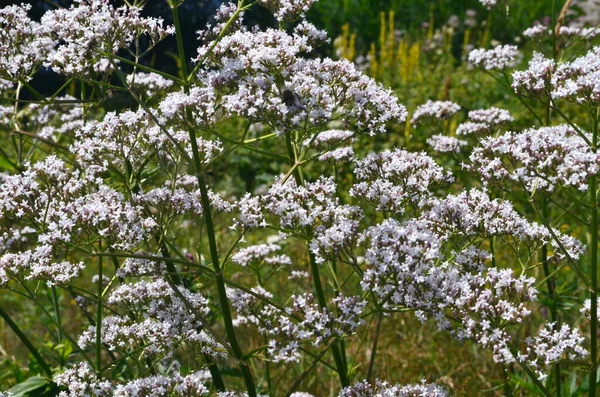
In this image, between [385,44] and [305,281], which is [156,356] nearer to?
[305,281]

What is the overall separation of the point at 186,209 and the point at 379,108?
1.26 m

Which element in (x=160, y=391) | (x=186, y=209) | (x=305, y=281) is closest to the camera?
(x=160, y=391)

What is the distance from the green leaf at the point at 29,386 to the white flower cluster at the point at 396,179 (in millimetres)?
2514

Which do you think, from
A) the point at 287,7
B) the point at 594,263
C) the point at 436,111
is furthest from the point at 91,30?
the point at 436,111

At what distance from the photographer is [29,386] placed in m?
5.04

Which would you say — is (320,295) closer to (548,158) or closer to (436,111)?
(548,158)

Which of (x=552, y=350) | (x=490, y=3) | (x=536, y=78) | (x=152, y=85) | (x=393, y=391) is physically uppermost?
(x=490, y=3)

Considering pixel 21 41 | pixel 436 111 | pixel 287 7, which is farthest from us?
pixel 436 111

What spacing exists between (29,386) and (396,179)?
2.81 m

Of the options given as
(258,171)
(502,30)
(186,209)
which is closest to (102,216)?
(186,209)

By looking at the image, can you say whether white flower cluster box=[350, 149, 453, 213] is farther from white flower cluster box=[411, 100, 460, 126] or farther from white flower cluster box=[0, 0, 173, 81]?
white flower cluster box=[411, 100, 460, 126]

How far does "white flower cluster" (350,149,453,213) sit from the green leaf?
2514 mm

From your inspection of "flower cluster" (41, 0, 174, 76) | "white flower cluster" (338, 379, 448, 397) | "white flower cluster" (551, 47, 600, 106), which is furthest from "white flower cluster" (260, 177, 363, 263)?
"white flower cluster" (551, 47, 600, 106)

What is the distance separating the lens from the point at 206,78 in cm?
407
